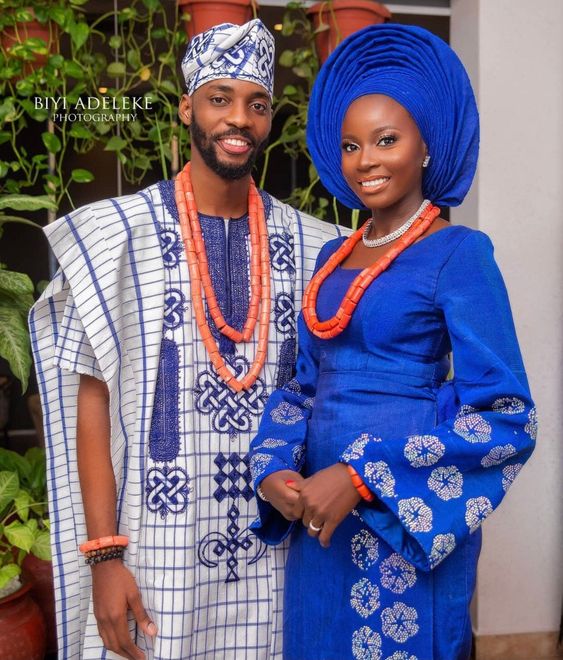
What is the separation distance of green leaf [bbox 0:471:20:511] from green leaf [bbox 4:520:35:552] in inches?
4.4

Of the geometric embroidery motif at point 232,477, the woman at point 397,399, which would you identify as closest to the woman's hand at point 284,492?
A: the woman at point 397,399

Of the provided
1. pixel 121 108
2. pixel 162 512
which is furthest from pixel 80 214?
pixel 121 108

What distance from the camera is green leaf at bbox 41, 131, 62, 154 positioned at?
9.22ft

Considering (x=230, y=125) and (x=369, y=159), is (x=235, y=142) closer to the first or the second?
(x=230, y=125)

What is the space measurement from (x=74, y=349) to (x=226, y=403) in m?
0.32

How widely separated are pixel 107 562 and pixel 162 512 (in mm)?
147

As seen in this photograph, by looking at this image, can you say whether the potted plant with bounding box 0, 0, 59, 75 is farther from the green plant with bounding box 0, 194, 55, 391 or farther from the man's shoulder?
the man's shoulder

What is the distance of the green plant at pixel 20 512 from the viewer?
238cm

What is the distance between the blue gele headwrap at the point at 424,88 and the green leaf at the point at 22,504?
153 centimetres

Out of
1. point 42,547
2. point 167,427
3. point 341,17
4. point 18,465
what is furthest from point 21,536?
point 341,17

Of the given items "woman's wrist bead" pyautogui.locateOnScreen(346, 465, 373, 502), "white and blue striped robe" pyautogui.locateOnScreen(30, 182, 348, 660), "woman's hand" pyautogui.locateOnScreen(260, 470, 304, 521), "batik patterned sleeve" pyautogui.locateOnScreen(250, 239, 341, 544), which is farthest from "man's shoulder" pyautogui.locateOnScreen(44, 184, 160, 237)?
"woman's wrist bead" pyautogui.locateOnScreen(346, 465, 373, 502)

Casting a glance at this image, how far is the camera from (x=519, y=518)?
9.52 ft

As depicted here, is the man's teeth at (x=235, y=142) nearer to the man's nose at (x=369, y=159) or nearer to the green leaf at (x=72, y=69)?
the man's nose at (x=369, y=159)

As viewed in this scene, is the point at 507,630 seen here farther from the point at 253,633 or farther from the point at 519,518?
the point at 253,633
